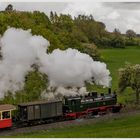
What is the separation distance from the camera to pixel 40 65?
4694 centimetres

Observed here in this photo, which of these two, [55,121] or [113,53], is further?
[113,53]

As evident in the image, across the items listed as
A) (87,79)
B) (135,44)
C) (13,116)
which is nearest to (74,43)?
(87,79)

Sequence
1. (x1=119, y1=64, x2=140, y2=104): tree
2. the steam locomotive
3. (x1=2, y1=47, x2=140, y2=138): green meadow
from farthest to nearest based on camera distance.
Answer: (x1=119, y1=64, x2=140, y2=104): tree → the steam locomotive → (x1=2, y1=47, x2=140, y2=138): green meadow

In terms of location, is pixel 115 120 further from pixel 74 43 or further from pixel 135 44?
pixel 135 44

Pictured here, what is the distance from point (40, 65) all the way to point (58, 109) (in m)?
5.93

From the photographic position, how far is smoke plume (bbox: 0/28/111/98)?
1770 inches

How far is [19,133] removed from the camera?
38.0m

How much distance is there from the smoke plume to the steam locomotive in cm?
196

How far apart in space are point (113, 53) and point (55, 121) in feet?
254

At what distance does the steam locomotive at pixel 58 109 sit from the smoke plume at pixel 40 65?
196 centimetres

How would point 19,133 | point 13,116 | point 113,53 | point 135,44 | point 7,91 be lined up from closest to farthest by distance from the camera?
point 19,133 → point 13,116 → point 7,91 → point 113,53 → point 135,44

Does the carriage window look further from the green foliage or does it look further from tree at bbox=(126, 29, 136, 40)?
tree at bbox=(126, 29, 136, 40)

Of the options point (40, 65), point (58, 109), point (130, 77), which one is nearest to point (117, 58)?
point (130, 77)

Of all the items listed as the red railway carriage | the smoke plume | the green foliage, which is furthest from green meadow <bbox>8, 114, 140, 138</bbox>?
the green foliage
